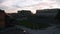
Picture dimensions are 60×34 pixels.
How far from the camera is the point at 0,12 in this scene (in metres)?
21.3

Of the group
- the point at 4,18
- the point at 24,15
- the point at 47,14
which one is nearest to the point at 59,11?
the point at 47,14

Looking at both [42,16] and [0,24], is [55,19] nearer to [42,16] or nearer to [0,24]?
[42,16]

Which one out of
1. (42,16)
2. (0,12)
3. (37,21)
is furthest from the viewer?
(42,16)

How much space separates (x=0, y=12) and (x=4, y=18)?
1167 millimetres

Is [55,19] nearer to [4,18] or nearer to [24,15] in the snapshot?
[24,15]

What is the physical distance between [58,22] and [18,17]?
585cm

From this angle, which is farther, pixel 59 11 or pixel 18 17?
pixel 59 11

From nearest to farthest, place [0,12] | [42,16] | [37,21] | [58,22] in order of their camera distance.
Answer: [0,12]
[58,22]
[37,21]
[42,16]

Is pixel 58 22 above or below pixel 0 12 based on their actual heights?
below

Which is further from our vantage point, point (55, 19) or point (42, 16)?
point (42, 16)

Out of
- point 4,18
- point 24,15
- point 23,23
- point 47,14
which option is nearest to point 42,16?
point 47,14

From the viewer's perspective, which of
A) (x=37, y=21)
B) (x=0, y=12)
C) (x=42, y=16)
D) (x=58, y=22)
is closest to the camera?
(x=0, y=12)

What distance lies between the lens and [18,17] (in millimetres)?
27250

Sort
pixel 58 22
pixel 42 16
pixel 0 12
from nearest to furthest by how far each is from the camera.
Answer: pixel 0 12, pixel 58 22, pixel 42 16
